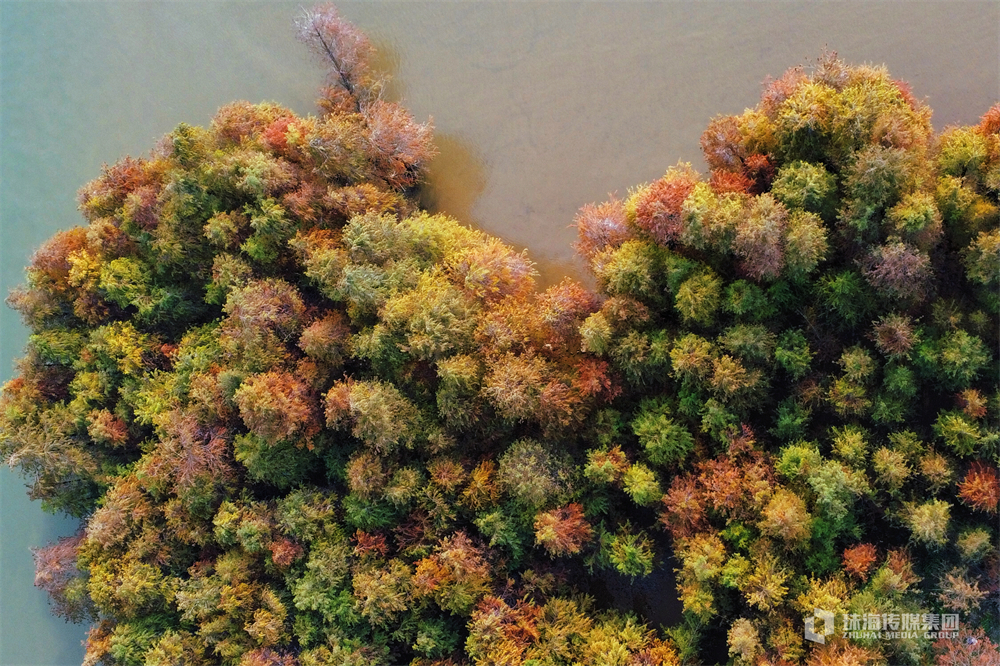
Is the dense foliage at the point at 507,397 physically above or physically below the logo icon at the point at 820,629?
above

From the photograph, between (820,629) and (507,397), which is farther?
(507,397)

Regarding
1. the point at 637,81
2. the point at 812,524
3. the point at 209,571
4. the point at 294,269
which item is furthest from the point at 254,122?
the point at 812,524

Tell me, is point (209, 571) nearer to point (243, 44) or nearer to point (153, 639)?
point (153, 639)

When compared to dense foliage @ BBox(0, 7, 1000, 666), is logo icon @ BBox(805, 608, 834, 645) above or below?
below

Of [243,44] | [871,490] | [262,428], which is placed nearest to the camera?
[871,490]
